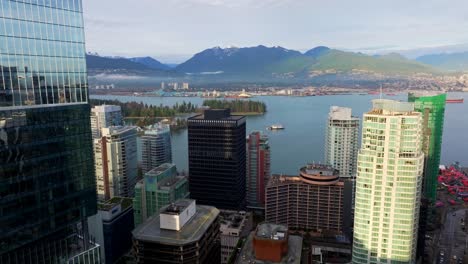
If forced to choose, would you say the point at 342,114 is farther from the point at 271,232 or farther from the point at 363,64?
the point at 363,64

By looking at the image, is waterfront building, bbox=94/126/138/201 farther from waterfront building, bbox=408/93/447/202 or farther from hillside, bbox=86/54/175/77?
hillside, bbox=86/54/175/77

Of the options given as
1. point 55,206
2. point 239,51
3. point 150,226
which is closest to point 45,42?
point 55,206

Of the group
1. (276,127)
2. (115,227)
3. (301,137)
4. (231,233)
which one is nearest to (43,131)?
(115,227)

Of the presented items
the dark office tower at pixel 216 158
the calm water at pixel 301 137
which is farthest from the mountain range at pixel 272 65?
the dark office tower at pixel 216 158

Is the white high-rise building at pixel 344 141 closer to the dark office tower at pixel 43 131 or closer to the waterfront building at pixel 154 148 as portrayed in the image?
the waterfront building at pixel 154 148

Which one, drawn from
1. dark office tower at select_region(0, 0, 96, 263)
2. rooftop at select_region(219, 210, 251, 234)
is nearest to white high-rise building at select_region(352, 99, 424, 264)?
rooftop at select_region(219, 210, 251, 234)
